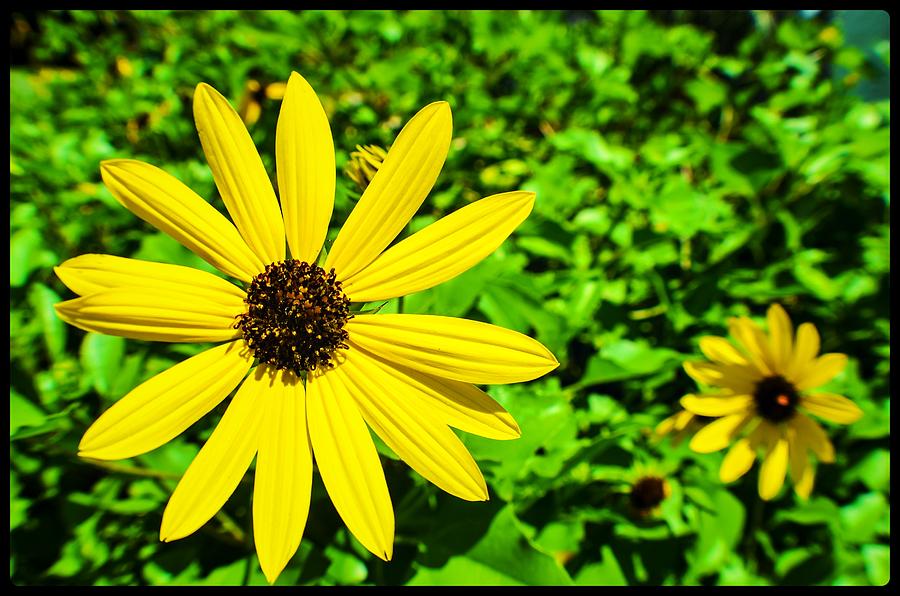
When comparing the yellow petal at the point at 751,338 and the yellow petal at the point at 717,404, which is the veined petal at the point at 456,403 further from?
the yellow petal at the point at 751,338

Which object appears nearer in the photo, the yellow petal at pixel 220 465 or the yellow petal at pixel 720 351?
the yellow petal at pixel 220 465

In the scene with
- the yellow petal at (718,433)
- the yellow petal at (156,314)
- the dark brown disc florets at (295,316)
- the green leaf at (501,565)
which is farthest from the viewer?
the yellow petal at (718,433)

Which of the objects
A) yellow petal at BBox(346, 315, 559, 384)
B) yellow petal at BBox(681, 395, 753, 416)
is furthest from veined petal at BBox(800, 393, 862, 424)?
yellow petal at BBox(346, 315, 559, 384)

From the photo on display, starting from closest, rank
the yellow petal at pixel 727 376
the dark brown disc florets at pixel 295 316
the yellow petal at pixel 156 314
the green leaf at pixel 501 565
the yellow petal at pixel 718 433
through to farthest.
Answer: the yellow petal at pixel 156 314 → the dark brown disc florets at pixel 295 316 → the green leaf at pixel 501 565 → the yellow petal at pixel 718 433 → the yellow petal at pixel 727 376

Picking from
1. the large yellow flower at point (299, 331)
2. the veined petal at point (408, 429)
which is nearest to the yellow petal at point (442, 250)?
the large yellow flower at point (299, 331)

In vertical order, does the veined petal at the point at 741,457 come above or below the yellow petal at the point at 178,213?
below

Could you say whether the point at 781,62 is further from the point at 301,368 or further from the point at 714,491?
the point at 301,368
